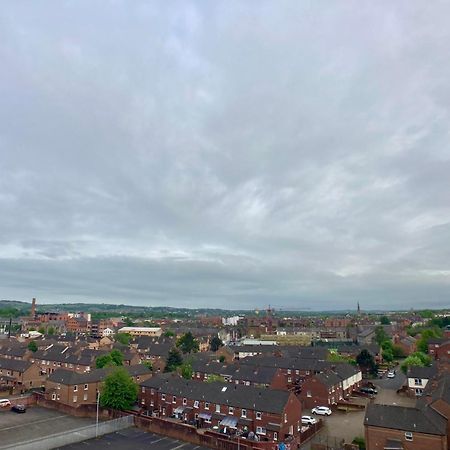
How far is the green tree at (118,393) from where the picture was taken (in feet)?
168

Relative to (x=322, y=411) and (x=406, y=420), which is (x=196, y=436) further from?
(x=406, y=420)

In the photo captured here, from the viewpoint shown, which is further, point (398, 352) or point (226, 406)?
point (398, 352)

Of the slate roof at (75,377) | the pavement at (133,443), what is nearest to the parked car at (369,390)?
the pavement at (133,443)

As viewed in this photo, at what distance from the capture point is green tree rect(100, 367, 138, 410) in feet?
168

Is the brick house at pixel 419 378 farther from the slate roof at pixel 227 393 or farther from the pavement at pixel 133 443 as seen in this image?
the pavement at pixel 133 443

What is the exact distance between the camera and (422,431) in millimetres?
34188

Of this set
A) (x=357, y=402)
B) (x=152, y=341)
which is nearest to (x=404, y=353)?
(x=357, y=402)

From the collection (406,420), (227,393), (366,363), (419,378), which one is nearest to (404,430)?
(406,420)

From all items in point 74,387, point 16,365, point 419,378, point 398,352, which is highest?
point 16,365

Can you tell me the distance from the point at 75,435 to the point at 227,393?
60.0ft

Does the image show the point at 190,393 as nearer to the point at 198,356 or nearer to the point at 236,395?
the point at 236,395

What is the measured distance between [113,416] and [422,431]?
36.4m

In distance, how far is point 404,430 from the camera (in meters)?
34.8

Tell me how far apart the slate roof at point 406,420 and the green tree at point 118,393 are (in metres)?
30.9
